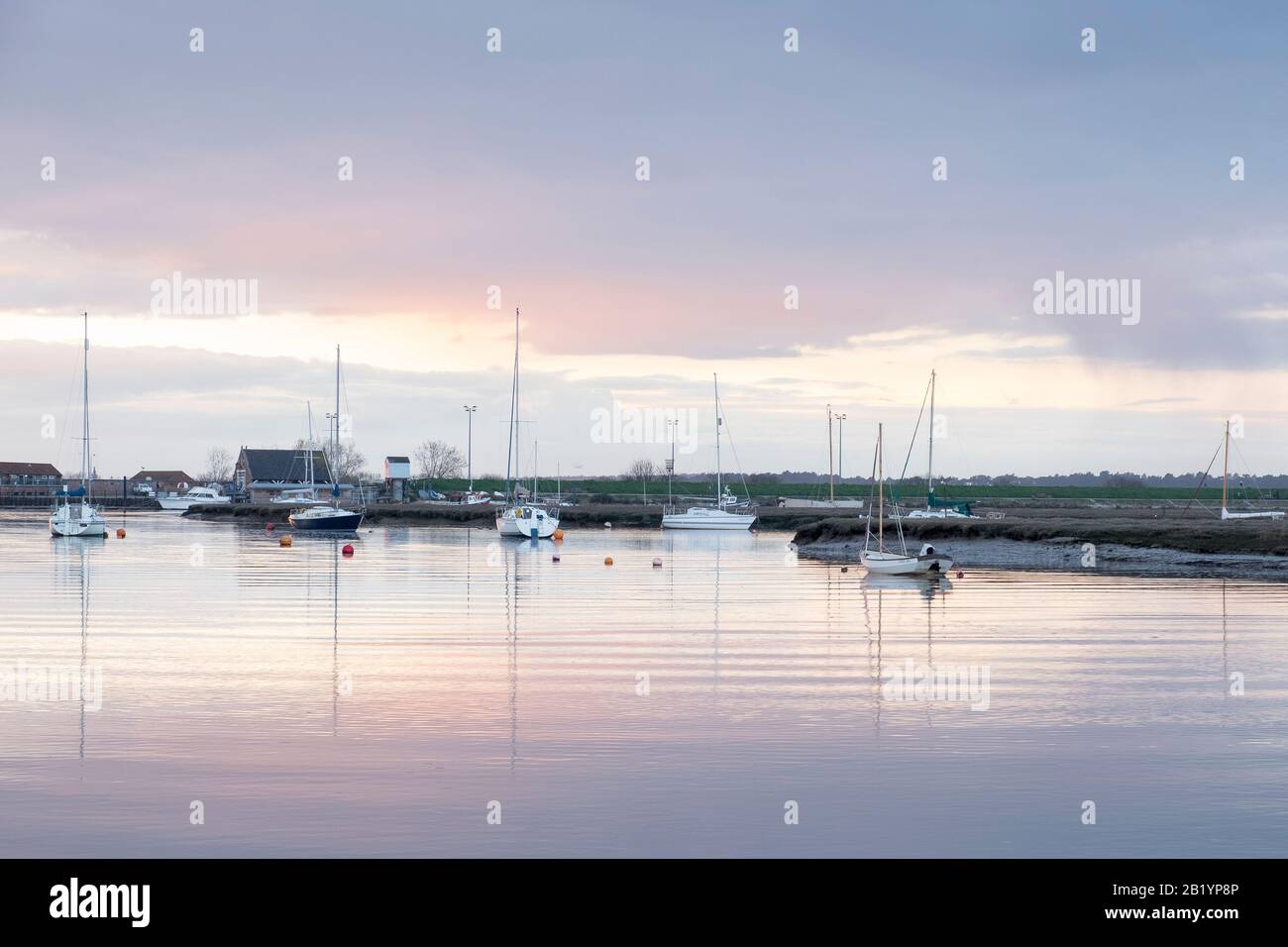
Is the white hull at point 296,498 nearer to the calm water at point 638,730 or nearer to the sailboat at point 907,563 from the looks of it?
the sailboat at point 907,563

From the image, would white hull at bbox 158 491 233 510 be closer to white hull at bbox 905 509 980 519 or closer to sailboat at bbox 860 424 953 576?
white hull at bbox 905 509 980 519

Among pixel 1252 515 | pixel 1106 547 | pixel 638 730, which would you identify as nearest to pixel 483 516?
pixel 1252 515

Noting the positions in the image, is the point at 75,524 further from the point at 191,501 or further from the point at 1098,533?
the point at 191,501

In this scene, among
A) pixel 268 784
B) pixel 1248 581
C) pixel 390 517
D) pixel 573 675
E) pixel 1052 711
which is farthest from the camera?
pixel 390 517

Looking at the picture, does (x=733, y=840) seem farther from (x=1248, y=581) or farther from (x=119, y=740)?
(x=1248, y=581)

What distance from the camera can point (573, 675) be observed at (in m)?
26.9

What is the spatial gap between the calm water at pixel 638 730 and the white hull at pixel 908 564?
39.8ft

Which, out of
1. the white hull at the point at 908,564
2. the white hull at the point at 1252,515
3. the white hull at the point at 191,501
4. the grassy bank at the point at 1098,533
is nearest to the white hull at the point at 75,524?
the grassy bank at the point at 1098,533

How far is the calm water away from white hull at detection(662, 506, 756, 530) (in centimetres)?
8160

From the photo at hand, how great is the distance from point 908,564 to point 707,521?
69147mm

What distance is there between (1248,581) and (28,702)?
153 feet
